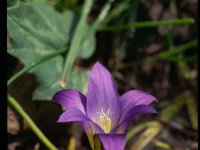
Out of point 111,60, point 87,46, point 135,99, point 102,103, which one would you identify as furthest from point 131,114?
point 111,60

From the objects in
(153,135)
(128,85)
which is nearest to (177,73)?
(128,85)

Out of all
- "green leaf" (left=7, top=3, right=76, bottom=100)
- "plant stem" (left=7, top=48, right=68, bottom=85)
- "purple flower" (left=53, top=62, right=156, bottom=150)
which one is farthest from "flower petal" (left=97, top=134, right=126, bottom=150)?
"green leaf" (left=7, top=3, right=76, bottom=100)

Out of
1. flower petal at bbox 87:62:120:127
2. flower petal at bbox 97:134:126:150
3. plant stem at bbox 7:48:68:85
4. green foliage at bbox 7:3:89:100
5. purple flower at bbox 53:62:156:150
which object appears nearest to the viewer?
flower petal at bbox 97:134:126:150

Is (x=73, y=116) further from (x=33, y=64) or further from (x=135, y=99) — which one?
(x=33, y=64)

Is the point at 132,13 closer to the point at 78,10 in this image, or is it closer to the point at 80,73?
the point at 78,10

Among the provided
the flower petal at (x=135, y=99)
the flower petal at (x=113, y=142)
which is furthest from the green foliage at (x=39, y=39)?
the flower petal at (x=113, y=142)

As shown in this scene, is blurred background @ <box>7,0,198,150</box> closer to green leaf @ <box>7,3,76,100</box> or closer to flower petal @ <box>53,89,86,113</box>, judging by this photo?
green leaf @ <box>7,3,76,100</box>
